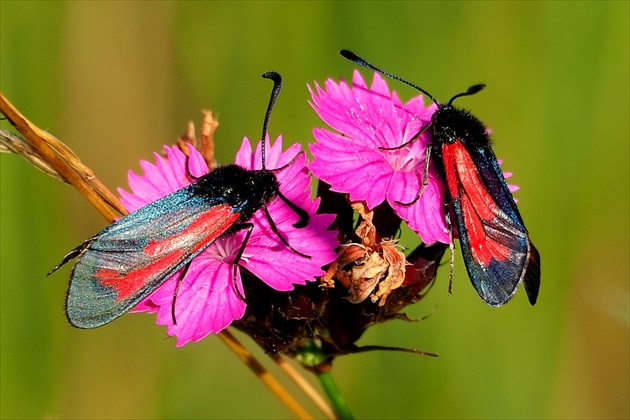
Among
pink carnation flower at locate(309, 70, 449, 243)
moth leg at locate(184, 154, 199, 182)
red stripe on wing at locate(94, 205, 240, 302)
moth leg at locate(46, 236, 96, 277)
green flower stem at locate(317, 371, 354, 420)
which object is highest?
moth leg at locate(46, 236, 96, 277)

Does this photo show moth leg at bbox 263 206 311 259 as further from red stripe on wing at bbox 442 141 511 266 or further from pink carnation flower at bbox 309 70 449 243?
red stripe on wing at bbox 442 141 511 266

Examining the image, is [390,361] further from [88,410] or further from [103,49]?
[103,49]

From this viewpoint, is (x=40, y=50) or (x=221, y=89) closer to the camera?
(x=40, y=50)

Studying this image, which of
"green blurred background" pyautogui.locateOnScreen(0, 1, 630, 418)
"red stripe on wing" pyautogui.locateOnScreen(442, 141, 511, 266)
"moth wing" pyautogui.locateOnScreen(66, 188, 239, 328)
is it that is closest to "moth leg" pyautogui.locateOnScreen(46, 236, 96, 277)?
"moth wing" pyautogui.locateOnScreen(66, 188, 239, 328)

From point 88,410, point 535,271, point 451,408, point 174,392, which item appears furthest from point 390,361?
point 535,271

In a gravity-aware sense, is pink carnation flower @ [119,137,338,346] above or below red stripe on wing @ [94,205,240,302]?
below

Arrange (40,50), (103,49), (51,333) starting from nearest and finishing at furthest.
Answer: (51,333) < (40,50) < (103,49)

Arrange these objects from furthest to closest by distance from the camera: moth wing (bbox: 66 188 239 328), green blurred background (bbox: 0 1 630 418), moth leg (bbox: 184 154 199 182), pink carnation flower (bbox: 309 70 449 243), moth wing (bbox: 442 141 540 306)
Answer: green blurred background (bbox: 0 1 630 418)
moth leg (bbox: 184 154 199 182)
pink carnation flower (bbox: 309 70 449 243)
moth wing (bbox: 442 141 540 306)
moth wing (bbox: 66 188 239 328)

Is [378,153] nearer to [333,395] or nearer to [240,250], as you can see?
[240,250]
